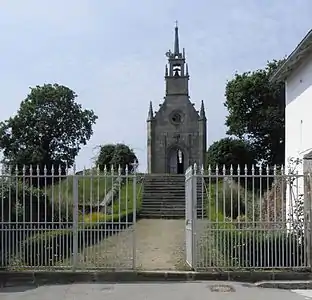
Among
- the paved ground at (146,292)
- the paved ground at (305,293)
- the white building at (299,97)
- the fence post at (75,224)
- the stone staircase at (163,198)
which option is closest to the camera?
the paved ground at (146,292)

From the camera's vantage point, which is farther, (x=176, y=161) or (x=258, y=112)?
(x=176, y=161)

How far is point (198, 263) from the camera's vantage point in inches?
516

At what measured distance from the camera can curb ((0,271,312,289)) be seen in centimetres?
1270

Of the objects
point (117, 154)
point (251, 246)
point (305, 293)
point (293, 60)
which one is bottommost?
point (305, 293)

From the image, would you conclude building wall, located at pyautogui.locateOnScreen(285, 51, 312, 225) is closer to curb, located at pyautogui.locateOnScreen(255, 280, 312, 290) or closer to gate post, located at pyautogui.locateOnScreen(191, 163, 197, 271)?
curb, located at pyautogui.locateOnScreen(255, 280, 312, 290)

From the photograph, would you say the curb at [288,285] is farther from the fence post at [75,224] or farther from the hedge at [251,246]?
the fence post at [75,224]

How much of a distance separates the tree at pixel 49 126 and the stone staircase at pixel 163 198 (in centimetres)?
2011

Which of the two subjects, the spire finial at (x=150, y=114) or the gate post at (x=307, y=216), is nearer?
the gate post at (x=307, y=216)

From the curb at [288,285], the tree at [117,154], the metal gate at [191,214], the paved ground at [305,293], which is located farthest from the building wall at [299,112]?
the tree at [117,154]

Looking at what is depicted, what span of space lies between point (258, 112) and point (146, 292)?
114ft

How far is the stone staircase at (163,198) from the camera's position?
29845 millimetres

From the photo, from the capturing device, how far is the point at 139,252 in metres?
16.9

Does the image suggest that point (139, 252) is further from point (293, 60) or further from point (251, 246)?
point (293, 60)

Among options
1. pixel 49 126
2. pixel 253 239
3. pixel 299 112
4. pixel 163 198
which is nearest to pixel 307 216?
pixel 253 239
